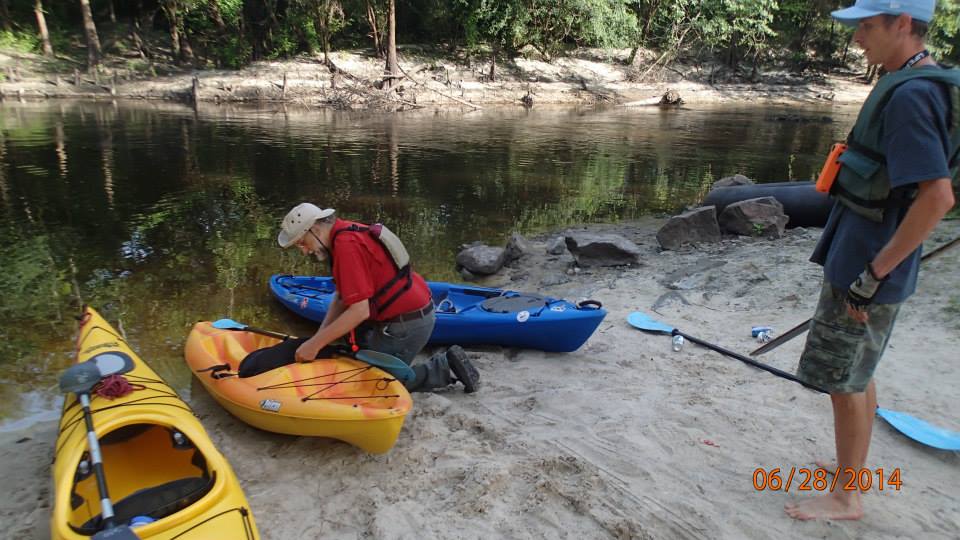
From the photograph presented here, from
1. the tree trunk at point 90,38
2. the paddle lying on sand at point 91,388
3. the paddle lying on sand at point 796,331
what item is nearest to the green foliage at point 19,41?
the tree trunk at point 90,38

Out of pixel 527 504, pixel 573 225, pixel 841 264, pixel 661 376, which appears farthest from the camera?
pixel 573 225

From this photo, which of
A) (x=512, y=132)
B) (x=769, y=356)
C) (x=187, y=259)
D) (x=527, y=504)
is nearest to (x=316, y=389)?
(x=527, y=504)

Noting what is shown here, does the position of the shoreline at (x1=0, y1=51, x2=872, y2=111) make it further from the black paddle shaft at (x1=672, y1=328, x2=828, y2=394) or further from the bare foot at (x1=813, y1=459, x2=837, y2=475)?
the bare foot at (x1=813, y1=459, x2=837, y2=475)

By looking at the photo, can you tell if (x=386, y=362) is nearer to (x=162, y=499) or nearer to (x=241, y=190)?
(x=162, y=499)

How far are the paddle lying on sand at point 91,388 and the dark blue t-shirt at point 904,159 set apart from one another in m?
2.76

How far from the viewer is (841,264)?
2.13 metres

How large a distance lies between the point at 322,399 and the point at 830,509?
2411 millimetres

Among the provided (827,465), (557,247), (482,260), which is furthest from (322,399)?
(557,247)

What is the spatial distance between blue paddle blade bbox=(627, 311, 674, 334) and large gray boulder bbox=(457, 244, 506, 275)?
6.58 ft

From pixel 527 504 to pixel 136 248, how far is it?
6.12 metres

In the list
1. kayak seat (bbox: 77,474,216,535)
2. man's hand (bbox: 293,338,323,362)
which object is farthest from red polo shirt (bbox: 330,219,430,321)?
kayak seat (bbox: 77,474,216,535)

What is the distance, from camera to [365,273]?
317cm

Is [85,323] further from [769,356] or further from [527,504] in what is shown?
[769,356]

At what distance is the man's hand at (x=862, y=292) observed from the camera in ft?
6.45
